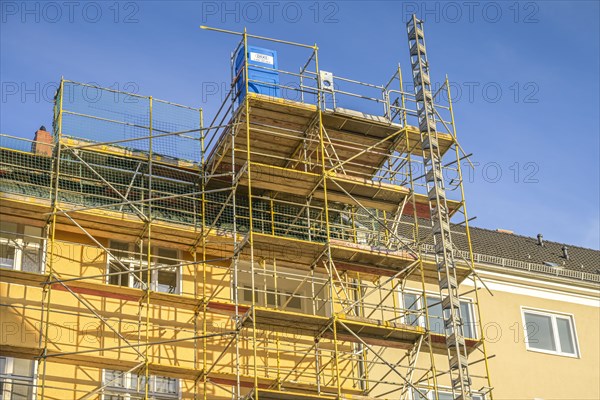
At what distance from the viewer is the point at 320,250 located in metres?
28.4

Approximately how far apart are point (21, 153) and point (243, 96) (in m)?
5.60

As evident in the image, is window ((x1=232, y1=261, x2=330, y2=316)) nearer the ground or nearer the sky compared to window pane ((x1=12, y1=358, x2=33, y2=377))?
nearer the sky

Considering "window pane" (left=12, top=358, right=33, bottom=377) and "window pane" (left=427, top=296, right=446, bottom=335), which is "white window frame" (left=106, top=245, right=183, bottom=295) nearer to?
"window pane" (left=12, top=358, right=33, bottom=377)

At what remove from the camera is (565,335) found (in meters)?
33.6

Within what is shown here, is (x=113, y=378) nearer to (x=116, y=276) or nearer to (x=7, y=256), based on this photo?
(x=116, y=276)

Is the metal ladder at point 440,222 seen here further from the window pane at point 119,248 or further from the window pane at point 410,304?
the window pane at point 119,248

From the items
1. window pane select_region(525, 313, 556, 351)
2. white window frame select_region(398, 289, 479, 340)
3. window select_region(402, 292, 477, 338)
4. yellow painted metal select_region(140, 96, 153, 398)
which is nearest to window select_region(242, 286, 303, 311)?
white window frame select_region(398, 289, 479, 340)

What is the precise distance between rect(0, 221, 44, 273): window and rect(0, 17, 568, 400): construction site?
0.13ft

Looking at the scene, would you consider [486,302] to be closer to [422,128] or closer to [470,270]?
[470,270]

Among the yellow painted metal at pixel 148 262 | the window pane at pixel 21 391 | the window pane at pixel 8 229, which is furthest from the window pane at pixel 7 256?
the yellow painted metal at pixel 148 262

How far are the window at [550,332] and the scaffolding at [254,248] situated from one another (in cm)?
192

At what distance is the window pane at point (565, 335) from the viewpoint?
3343 centimetres

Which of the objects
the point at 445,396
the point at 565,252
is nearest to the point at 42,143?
the point at 445,396

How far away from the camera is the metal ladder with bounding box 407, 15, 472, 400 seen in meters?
A: 28.1
